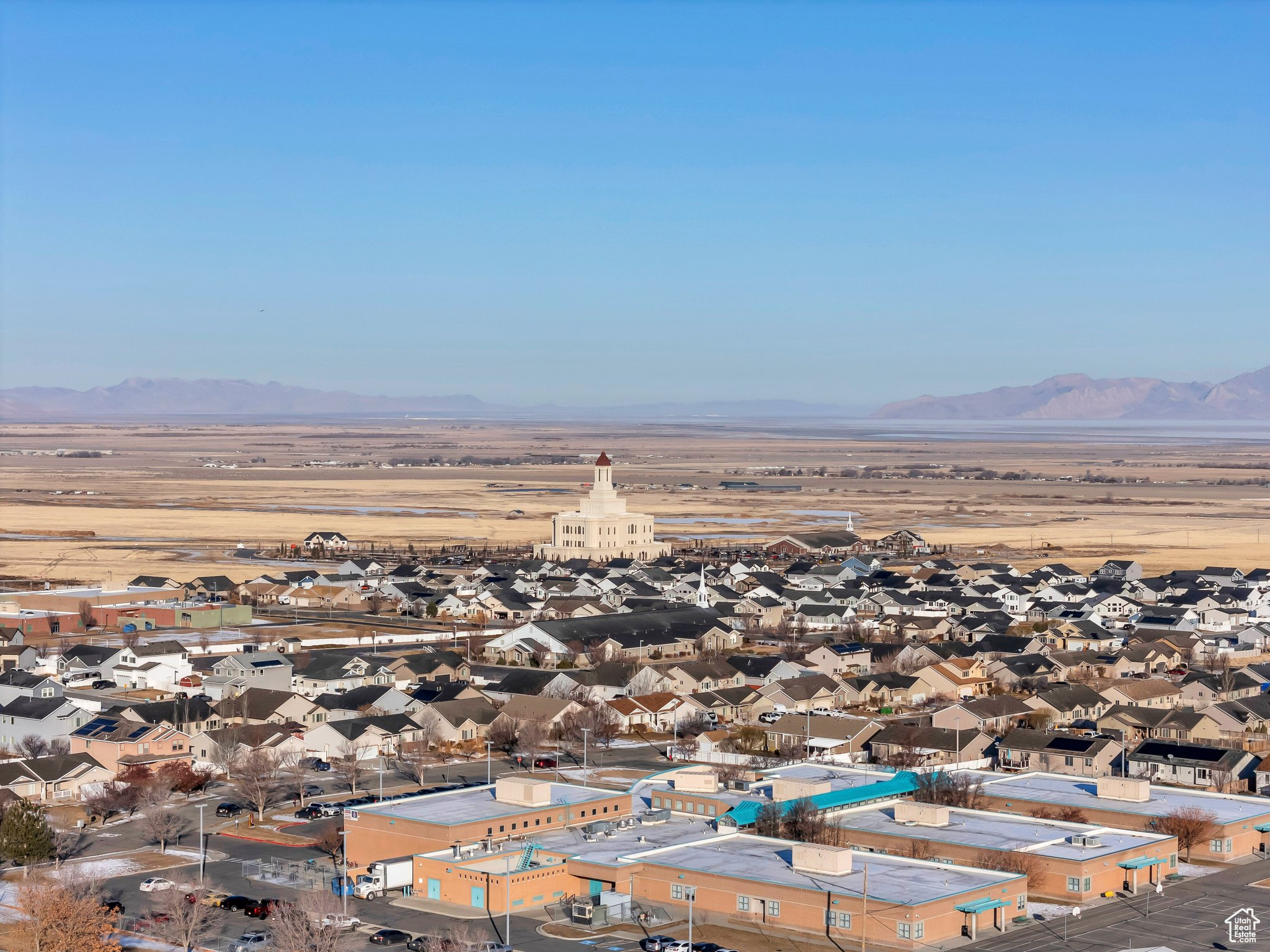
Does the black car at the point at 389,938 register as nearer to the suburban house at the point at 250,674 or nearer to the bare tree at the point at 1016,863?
the bare tree at the point at 1016,863

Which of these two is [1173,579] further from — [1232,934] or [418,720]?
[1232,934]

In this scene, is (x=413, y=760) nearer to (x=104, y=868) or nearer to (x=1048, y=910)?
(x=104, y=868)

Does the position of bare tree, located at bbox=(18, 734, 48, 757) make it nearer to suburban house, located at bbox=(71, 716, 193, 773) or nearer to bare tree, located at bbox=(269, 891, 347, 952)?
suburban house, located at bbox=(71, 716, 193, 773)

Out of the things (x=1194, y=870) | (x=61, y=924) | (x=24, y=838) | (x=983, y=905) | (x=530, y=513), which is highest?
(x=61, y=924)

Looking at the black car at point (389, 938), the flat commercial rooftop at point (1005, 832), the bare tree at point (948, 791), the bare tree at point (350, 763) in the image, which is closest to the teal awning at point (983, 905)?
the flat commercial rooftop at point (1005, 832)

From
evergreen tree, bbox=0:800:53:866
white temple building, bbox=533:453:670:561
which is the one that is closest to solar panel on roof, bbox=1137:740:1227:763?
evergreen tree, bbox=0:800:53:866

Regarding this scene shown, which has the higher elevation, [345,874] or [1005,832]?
[1005,832]

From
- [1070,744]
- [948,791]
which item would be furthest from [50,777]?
[1070,744]

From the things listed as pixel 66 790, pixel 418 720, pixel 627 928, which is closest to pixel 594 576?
pixel 418 720
